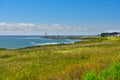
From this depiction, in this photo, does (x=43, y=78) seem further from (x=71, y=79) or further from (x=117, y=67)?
(x=117, y=67)

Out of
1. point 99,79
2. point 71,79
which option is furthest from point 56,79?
point 99,79

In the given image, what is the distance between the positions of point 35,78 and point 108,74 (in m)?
4.32

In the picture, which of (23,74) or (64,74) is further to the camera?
(23,74)

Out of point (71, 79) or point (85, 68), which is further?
point (85, 68)

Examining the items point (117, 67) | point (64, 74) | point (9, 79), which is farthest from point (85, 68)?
point (9, 79)

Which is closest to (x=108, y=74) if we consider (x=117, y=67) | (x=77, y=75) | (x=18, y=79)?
(x=117, y=67)

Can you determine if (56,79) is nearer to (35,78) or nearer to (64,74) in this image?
(64,74)

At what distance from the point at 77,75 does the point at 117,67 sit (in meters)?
1.81

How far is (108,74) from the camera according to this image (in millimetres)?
11812

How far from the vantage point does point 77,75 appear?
13.6 metres

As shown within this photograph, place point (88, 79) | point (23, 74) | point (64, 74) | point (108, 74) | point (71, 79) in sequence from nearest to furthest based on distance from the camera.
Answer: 1. point (88, 79)
2. point (108, 74)
3. point (71, 79)
4. point (64, 74)
5. point (23, 74)

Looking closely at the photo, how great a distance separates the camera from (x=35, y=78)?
1489cm

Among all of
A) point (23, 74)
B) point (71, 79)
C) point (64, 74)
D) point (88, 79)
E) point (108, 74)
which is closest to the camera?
point (88, 79)

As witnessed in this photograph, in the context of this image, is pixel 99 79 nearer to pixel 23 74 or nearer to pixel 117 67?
pixel 117 67
